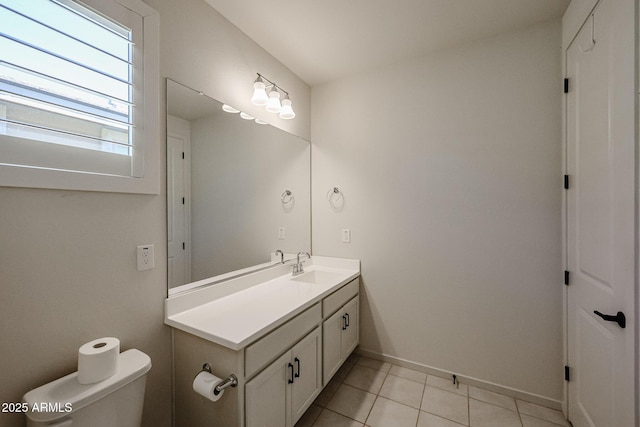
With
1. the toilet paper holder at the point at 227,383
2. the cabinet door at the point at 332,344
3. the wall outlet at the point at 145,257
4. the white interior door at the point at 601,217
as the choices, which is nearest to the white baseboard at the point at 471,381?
the white interior door at the point at 601,217

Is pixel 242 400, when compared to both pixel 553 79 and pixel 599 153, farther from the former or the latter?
pixel 553 79

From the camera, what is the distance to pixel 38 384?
3.20ft

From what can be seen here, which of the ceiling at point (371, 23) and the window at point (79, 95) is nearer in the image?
the window at point (79, 95)

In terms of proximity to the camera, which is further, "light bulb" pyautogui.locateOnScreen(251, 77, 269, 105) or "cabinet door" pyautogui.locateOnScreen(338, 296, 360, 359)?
"cabinet door" pyautogui.locateOnScreen(338, 296, 360, 359)

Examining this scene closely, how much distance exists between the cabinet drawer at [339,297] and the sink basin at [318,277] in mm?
121

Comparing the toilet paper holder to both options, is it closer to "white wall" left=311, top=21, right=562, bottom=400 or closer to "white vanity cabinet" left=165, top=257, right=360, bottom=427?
"white vanity cabinet" left=165, top=257, right=360, bottom=427

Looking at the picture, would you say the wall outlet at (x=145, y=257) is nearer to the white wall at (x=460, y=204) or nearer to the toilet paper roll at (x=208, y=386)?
the toilet paper roll at (x=208, y=386)

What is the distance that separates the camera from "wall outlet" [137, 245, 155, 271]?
50.0 inches

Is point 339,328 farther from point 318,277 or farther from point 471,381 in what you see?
point 471,381

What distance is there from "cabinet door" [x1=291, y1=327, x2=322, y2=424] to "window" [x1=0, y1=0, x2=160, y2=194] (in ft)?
4.01

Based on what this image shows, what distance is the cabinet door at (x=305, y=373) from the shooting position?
148 cm

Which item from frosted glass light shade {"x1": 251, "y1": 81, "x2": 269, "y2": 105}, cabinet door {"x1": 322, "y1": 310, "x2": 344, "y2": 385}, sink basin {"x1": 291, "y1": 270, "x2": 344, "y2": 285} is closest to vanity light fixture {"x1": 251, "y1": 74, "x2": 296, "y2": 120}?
frosted glass light shade {"x1": 251, "y1": 81, "x2": 269, "y2": 105}

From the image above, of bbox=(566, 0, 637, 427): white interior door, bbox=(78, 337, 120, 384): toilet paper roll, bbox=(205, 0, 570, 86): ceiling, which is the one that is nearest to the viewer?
bbox=(78, 337, 120, 384): toilet paper roll

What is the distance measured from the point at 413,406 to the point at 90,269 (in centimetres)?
207
